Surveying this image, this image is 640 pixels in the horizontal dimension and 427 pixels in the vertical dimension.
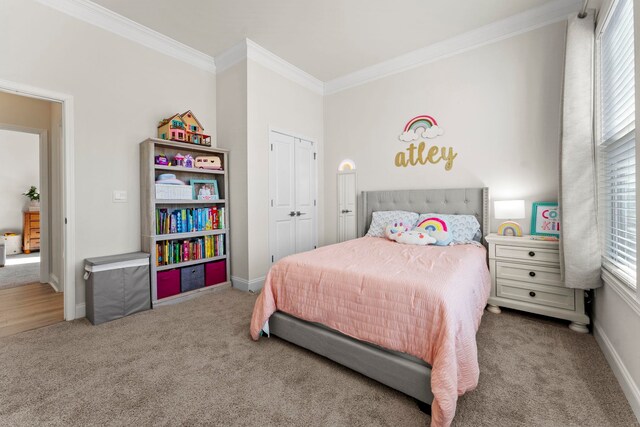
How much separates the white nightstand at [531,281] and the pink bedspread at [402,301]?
0.35 m

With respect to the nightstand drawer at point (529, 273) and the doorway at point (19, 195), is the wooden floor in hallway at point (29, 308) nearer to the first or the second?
the doorway at point (19, 195)

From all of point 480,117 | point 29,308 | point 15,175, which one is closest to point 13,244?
point 15,175

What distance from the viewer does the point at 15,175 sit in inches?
243

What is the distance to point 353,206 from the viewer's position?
425cm

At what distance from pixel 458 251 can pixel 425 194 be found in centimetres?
116

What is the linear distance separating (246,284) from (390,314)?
2323 mm

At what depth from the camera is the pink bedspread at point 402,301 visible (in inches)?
54.5

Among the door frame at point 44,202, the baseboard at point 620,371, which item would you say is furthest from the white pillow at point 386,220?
the door frame at point 44,202

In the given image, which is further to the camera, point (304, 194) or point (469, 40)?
point (304, 194)

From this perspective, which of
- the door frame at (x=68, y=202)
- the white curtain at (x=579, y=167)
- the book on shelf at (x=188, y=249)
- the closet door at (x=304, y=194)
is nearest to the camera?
the white curtain at (x=579, y=167)

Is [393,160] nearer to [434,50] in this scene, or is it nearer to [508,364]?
[434,50]

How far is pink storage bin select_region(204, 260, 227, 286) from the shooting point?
3434 mm

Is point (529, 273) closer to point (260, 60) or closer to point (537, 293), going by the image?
point (537, 293)

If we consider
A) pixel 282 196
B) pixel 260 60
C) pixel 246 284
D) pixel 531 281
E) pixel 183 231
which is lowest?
pixel 246 284
